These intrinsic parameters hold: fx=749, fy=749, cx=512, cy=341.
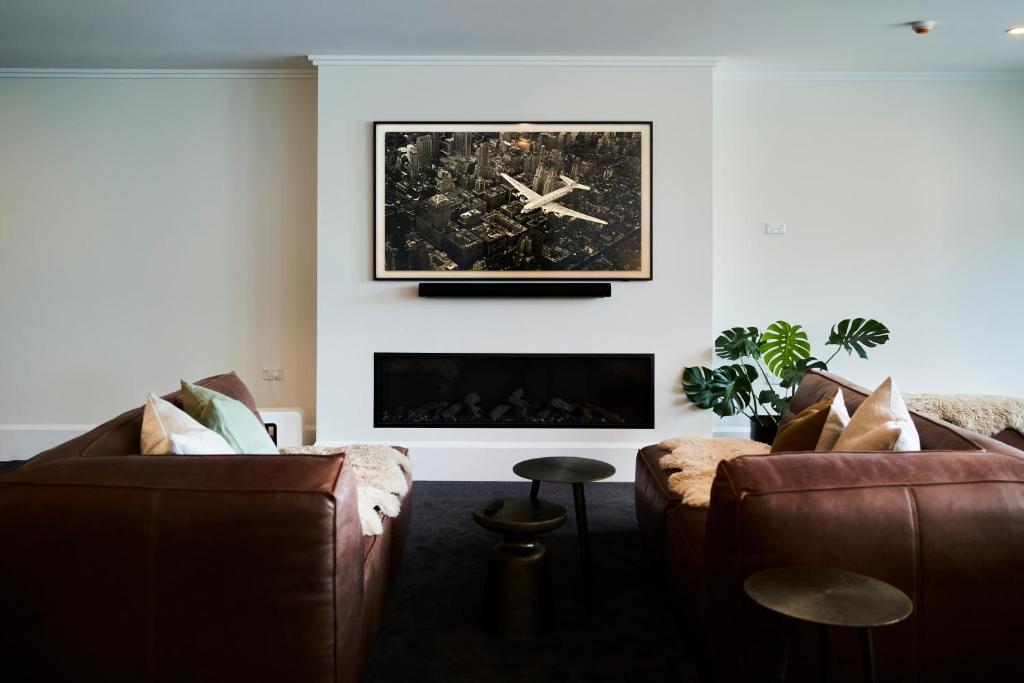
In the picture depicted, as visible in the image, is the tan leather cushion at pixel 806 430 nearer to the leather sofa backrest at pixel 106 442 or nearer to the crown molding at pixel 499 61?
the leather sofa backrest at pixel 106 442

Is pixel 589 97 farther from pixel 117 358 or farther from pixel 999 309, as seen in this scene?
pixel 117 358

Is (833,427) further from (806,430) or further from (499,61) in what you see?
(499,61)

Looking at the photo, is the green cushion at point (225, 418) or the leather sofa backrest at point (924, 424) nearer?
the leather sofa backrest at point (924, 424)

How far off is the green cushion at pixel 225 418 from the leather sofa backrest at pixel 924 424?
80.3 inches

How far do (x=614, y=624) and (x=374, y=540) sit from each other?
90 centimetres

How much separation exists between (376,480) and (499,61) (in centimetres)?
289

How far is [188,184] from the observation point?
4.90m

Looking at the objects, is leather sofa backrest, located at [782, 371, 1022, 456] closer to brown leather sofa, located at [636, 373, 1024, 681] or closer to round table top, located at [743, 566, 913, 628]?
brown leather sofa, located at [636, 373, 1024, 681]

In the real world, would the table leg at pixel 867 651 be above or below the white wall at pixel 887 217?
below

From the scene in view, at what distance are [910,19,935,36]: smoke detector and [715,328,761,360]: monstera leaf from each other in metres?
1.81

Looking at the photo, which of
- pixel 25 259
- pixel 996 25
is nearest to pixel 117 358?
pixel 25 259

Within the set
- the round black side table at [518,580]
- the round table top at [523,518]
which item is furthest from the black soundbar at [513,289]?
the round black side table at [518,580]

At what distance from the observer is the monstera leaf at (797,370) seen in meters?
4.36

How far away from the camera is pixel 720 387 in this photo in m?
4.50
